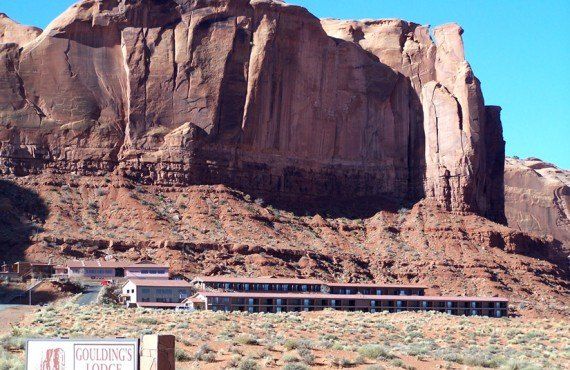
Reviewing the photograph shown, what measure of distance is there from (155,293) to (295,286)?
12.5 meters

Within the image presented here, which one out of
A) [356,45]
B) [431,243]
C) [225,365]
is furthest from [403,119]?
[225,365]

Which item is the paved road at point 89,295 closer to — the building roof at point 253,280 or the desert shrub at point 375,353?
the building roof at point 253,280

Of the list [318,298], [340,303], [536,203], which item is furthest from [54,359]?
[536,203]

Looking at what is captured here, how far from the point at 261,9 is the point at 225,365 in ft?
220

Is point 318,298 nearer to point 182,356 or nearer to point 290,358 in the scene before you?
point 290,358

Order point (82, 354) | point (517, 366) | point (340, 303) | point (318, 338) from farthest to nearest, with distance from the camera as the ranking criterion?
point (340, 303), point (318, 338), point (517, 366), point (82, 354)

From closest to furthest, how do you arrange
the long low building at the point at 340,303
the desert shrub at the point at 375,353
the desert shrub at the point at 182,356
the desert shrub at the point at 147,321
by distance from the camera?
the desert shrub at the point at 182,356 → the desert shrub at the point at 375,353 → the desert shrub at the point at 147,321 → the long low building at the point at 340,303

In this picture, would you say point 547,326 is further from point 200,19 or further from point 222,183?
point 200,19

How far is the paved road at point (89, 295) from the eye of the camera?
71438 mm

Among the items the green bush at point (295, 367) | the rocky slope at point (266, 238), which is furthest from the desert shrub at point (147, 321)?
the rocky slope at point (266, 238)

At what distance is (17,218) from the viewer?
93.5m

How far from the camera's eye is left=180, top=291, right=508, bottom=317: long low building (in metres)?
77.5

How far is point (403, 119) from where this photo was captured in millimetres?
115250

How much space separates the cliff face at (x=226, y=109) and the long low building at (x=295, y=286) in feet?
59.3
